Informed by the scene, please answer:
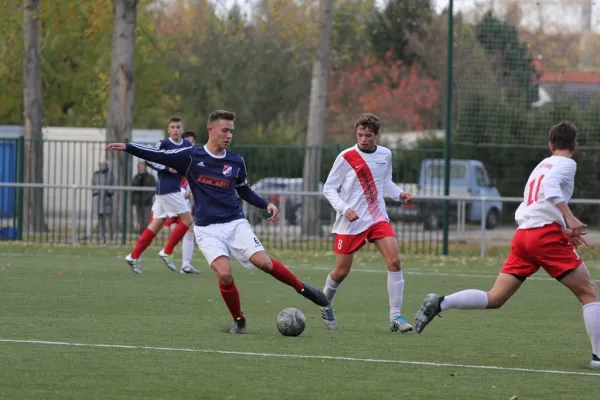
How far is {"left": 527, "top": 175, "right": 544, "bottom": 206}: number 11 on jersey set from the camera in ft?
28.4

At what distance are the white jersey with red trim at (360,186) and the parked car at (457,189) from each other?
11.7 m

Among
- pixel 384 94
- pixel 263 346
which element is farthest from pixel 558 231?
pixel 384 94

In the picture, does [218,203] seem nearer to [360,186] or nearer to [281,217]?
[360,186]

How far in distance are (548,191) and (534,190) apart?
0.17 metres

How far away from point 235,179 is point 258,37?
3772 centimetres

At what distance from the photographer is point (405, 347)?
31.3ft

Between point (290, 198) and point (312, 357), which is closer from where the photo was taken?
point (312, 357)

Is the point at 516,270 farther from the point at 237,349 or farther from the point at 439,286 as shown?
the point at 439,286

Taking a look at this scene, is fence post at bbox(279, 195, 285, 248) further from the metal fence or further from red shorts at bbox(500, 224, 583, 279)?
red shorts at bbox(500, 224, 583, 279)

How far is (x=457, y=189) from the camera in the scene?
1199 inches

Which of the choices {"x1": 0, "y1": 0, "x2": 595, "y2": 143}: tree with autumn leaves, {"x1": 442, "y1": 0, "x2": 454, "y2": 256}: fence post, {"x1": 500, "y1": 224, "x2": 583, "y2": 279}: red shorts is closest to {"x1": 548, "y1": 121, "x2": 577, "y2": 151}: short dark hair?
{"x1": 500, "y1": 224, "x2": 583, "y2": 279}: red shorts

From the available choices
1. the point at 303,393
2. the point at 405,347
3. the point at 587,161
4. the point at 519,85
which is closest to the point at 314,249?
the point at 519,85

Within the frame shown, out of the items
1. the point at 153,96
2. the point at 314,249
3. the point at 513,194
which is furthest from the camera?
the point at 153,96

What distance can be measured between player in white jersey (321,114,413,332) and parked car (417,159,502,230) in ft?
38.6
